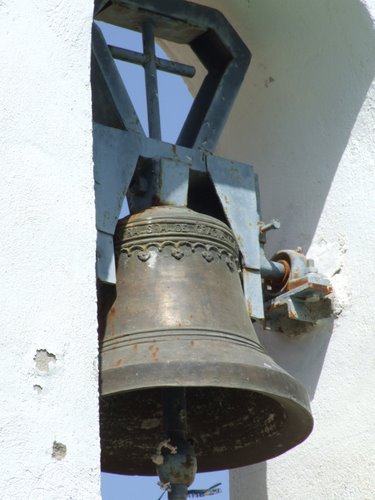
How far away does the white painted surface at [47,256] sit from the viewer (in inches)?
92.4

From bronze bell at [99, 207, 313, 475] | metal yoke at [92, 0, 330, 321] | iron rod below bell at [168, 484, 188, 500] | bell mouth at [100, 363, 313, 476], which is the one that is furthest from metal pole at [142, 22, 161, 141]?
iron rod below bell at [168, 484, 188, 500]

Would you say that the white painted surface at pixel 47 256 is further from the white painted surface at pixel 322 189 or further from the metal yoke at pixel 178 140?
the white painted surface at pixel 322 189

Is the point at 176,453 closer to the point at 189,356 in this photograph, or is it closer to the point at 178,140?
the point at 189,356

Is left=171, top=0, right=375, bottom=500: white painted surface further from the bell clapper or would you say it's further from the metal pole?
the bell clapper

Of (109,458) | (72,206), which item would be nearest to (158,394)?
(109,458)

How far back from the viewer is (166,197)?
2.98 metres

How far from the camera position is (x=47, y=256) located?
251 centimetres

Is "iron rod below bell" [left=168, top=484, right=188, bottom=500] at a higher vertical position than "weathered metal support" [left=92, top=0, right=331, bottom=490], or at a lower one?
lower

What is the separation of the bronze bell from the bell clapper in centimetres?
7

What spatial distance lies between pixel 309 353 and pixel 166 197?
58 centimetres

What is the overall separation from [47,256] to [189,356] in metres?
0.32

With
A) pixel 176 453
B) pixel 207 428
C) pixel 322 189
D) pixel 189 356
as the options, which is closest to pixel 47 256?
pixel 189 356

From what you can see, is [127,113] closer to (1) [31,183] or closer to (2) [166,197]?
(2) [166,197]

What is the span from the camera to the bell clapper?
277 cm
